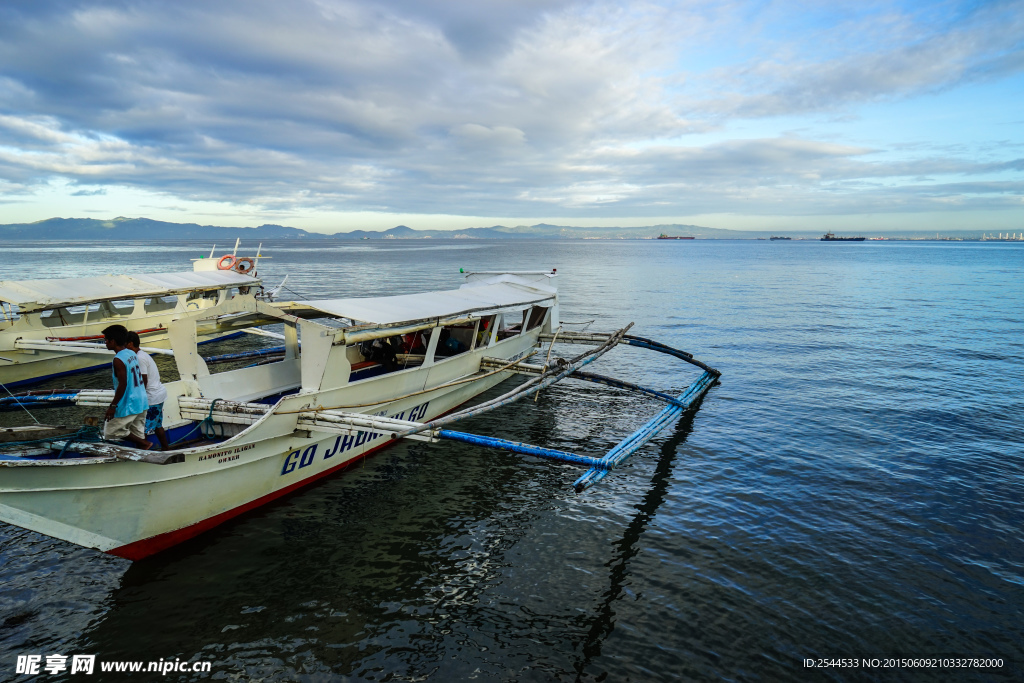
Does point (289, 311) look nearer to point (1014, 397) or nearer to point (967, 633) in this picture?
point (967, 633)

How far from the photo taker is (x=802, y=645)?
7590 millimetres

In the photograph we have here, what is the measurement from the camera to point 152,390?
8961 mm

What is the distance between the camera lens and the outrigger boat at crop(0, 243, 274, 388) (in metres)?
18.7

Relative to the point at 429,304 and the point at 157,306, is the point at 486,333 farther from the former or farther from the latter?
the point at 157,306

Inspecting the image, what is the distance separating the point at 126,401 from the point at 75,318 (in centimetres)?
1989

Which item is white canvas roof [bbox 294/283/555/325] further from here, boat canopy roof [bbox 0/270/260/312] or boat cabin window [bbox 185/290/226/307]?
boat cabin window [bbox 185/290/226/307]

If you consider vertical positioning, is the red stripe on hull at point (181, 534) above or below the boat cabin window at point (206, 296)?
below

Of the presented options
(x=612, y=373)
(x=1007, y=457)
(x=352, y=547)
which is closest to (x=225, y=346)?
(x=612, y=373)

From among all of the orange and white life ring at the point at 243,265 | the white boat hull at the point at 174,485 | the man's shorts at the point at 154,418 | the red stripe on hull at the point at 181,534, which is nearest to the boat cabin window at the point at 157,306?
the orange and white life ring at the point at 243,265

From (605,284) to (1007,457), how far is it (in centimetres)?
5184

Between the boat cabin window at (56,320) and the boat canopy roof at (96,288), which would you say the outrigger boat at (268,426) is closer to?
the boat canopy roof at (96,288)

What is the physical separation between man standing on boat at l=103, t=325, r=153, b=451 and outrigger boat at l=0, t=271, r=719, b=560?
47 cm

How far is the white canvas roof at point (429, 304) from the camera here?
467 inches

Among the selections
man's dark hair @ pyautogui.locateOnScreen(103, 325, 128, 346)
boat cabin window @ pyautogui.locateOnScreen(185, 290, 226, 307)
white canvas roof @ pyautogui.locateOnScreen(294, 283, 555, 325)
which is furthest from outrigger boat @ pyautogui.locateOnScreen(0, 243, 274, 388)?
man's dark hair @ pyautogui.locateOnScreen(103, 325, 128, 346)
